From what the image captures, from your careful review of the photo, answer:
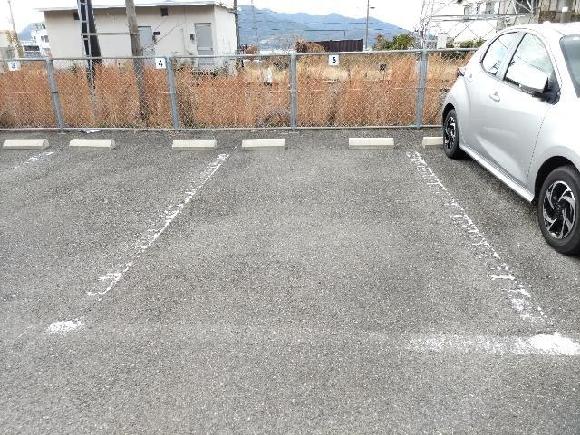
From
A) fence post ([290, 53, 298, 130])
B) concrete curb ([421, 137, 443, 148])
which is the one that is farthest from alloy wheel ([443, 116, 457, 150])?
fence post ([290, 53, 298, 130])

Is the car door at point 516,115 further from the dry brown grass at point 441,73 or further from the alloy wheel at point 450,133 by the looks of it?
the dry brown grass at point 441,73

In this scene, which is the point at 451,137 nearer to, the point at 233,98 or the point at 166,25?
the point at 233,98

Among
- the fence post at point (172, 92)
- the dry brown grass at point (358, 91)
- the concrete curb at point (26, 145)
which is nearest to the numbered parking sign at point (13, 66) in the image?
the concrete curb at point (26, 145)

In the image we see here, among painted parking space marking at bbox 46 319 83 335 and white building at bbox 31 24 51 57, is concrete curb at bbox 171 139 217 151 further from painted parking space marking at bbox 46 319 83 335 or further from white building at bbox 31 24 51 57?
white building at bbox 31 24 51 57

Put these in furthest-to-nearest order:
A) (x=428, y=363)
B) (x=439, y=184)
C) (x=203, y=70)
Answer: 1. (x=203, y=70)
2. (x=439, y=184)
3. (x=428, y=363)

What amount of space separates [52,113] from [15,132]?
86 cm

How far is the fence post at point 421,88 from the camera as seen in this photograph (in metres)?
7.44

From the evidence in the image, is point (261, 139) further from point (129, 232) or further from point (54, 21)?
point (54, 21)

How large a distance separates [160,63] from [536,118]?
20.0 ft

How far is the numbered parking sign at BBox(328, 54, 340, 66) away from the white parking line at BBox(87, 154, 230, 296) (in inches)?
103

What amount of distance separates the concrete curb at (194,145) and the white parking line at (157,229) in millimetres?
646

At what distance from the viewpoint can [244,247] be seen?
3973 mm

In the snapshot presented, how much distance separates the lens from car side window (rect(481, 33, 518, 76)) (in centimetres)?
479

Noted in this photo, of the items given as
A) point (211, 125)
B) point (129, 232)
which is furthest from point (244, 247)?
point (211, 125)
